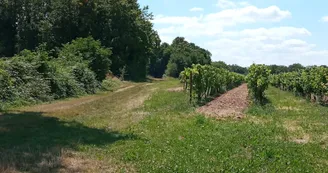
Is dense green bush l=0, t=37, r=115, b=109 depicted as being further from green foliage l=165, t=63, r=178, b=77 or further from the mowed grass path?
green foliage l=165, t=63, r=178, b=77

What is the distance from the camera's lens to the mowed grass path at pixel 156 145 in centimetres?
809

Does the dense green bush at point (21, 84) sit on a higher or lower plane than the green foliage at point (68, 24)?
lower

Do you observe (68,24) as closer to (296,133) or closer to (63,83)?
(63,83)

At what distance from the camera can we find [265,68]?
85.3 ft

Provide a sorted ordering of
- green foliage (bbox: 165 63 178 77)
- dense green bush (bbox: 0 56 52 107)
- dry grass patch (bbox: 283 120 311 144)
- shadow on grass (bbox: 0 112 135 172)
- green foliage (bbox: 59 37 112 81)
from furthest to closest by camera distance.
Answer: green foliage (bbox: 165 63 178 77) → green foliage (bbox: 59 37 112 81) → dense green bush (bbox: 0 56 52 107) → dry grass patch (bbox: 283 120 311 144) → shadow on grass (bbox: 0 112 135 172)

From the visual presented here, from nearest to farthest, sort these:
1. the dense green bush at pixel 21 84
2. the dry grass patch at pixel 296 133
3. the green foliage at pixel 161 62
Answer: the dry grass patch at pixel 296 133, the dense green bush at pixel 21 84, the green foliage at pixel 161 62

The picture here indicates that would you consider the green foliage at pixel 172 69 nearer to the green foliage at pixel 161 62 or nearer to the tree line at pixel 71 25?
the green foliage at pixel 161 62

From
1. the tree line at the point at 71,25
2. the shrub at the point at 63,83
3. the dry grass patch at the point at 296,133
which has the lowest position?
the dry grass patch at the point at 296,133

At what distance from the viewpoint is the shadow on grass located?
793cm

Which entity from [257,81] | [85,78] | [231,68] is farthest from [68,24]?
[231,68]

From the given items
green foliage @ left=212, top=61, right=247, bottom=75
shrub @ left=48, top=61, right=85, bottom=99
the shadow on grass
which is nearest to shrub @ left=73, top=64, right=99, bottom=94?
shrub @ left=48, top=61, right=85, bottom=99

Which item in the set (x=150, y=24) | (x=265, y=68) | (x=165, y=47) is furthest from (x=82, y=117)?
(x=165, y=47)

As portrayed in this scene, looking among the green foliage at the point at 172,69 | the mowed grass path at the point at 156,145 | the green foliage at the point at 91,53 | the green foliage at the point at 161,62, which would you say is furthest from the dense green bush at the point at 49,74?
the green foliage at the point at 161,62

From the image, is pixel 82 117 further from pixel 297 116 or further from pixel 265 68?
pixel 265 68
